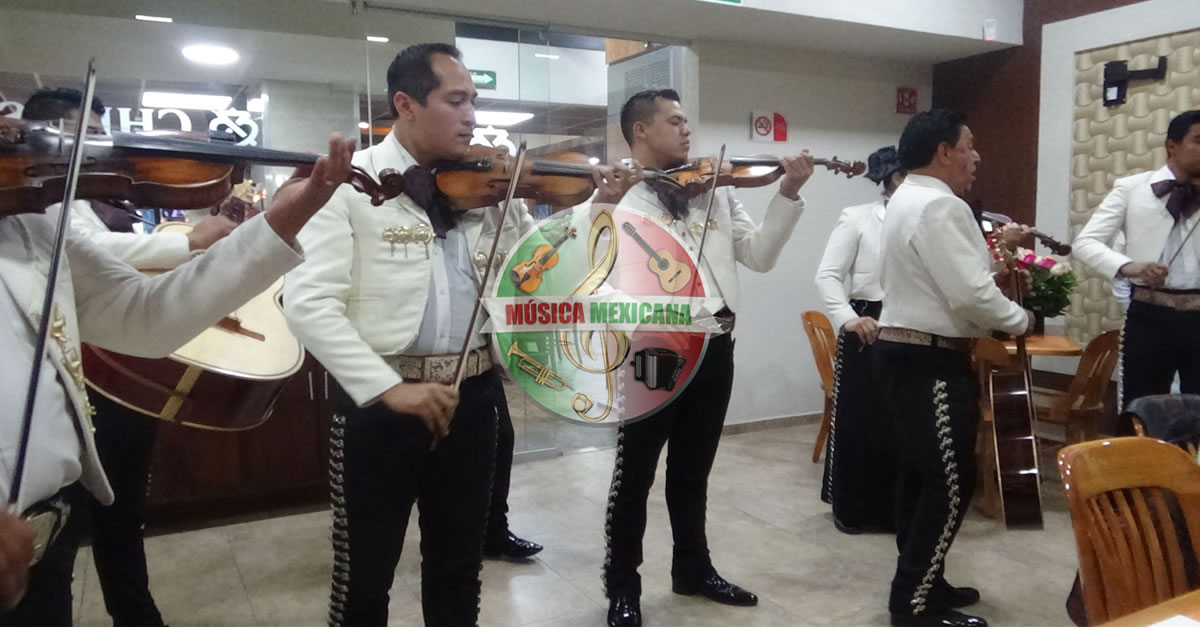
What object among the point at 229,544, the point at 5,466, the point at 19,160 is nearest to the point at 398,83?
the point at 19,160

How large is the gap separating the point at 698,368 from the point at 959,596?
115cm

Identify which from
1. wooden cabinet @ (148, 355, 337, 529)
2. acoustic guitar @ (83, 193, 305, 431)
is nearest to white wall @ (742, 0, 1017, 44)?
wooden cabinet @ (148, 355, 337, 529)

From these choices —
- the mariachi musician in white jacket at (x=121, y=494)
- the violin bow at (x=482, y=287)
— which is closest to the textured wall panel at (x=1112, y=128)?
the violin bow at (x=482, y=287)

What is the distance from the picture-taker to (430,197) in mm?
1542

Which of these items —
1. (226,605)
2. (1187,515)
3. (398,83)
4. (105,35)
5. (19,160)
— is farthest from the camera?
(105,35)

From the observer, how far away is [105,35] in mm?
3385

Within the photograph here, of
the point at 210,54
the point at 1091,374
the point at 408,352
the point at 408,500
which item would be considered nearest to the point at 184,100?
the point at 210,54

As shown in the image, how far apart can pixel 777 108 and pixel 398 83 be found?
11.8 feet

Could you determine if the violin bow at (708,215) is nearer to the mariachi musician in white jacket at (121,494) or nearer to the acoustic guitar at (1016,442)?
the acoustic guitar at (1016,442)

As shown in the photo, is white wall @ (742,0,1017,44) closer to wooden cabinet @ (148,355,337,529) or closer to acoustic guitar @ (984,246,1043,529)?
acoustic guitar @ (984,246,1043,529)

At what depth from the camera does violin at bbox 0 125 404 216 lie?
1.08 meters

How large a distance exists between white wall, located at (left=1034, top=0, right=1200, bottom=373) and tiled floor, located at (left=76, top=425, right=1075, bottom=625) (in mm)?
1751

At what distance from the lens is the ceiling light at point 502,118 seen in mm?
4004

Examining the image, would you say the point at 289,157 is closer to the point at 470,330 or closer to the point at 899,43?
the point at 470,330
